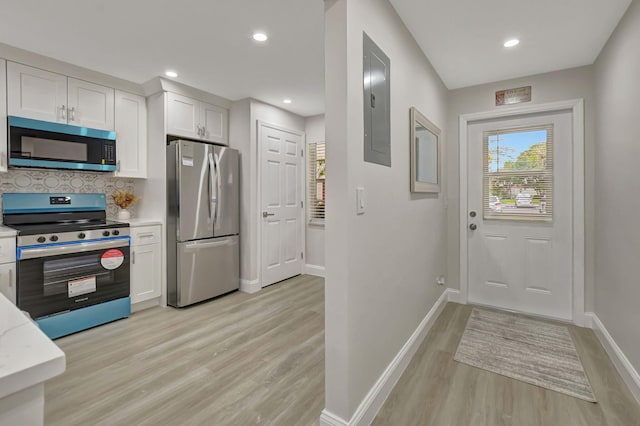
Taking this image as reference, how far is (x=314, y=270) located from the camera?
466 cm

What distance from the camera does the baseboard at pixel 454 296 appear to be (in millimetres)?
3428

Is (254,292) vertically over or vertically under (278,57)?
under

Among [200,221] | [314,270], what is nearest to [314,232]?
[314,270]

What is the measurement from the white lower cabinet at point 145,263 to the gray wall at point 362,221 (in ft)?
8.13

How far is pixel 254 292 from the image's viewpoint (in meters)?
3.83

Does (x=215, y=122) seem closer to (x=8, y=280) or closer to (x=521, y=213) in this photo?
(x=8, y=280)

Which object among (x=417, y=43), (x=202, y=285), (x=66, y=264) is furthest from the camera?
(x=202, y=285)

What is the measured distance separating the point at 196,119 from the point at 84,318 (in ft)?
7.37

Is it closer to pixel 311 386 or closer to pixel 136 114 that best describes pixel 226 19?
pixel 136 114

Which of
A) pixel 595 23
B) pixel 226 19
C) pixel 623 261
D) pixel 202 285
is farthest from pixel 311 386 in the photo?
pixel 595 23

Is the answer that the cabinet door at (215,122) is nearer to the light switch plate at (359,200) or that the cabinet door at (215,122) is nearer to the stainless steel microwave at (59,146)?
the stainless steel microwave at (59,146)

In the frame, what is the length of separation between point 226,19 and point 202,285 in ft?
8.41

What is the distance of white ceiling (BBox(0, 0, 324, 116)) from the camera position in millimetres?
2016

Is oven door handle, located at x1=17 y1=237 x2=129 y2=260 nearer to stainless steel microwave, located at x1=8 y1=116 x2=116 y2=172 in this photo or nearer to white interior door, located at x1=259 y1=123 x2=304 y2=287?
stainless steel microwave, located at x1=8 y1=116 x2=116 y2=172
